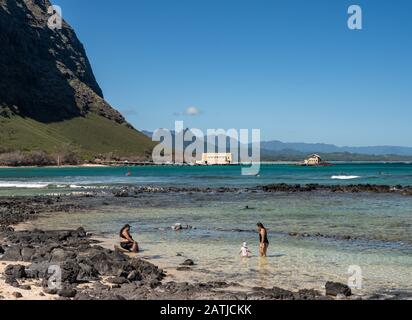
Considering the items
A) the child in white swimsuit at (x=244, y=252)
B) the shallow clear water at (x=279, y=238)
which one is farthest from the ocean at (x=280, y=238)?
the child in white swimsuit at (x=244, y=252)

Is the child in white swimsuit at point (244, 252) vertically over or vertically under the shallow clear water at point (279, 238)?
over

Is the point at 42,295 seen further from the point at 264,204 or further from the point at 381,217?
the point at 264,204

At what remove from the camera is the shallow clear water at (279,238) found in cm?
2064

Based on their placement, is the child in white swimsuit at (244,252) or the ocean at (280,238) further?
the child in white swimsuit at (244,252)

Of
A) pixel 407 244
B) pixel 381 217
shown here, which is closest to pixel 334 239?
pixel 407 244

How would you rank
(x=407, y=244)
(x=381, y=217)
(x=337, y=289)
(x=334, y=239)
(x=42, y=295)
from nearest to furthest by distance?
1. (x=42, y=295)
2. (x=337, y=289)
3. (x=407, y=244)
4. (x=334, y=239)
5. (x=381, y=217)

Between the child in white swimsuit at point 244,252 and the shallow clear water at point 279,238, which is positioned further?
the child in white swimsuit at point 244,252

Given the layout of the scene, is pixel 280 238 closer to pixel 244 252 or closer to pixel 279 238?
pixel 279 238

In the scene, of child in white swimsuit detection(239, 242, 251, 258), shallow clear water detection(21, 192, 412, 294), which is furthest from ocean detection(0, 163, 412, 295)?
child in white swimsuit detection(239, 242, 251, 258)

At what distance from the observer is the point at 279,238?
30750 mm

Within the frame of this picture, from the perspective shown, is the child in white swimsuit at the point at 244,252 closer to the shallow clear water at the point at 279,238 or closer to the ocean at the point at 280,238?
the shallow clear water at the point at 279,238

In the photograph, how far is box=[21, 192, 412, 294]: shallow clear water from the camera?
20641 mm
